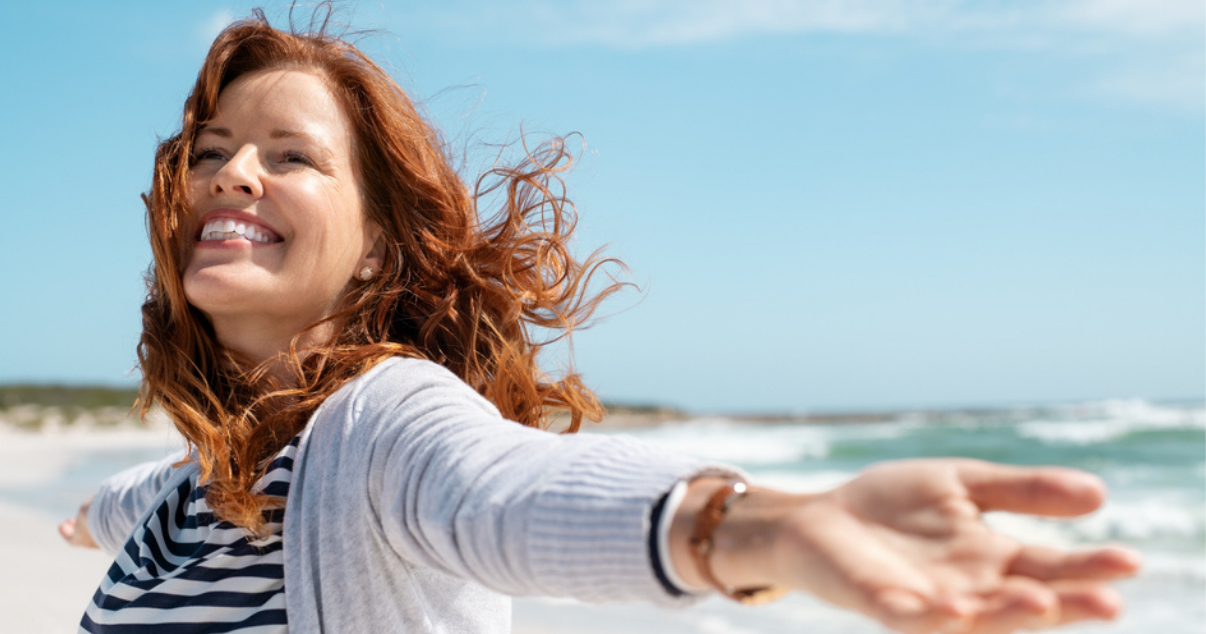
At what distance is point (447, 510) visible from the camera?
116cm

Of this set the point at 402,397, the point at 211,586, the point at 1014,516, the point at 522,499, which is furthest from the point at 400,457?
the point at 1014,516

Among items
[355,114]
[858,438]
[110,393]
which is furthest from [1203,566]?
[110,393]

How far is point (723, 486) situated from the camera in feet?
3.27

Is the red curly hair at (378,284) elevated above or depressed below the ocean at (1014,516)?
above

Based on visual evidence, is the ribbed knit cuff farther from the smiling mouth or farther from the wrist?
the smiling mouth

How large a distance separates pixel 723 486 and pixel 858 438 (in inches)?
1094

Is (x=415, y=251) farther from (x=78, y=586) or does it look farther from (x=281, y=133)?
(x=78, y=586)

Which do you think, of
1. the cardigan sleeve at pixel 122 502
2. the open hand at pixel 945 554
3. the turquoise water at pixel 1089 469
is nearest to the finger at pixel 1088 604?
the open hand at pixel 945 554

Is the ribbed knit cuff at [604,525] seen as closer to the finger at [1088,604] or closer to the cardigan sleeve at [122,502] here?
the finger at [1088,604]

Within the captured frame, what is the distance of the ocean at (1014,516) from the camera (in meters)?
5.05

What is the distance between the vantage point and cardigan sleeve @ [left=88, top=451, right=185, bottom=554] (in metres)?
2.71

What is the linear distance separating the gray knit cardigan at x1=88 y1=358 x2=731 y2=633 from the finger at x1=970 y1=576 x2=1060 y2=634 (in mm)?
296

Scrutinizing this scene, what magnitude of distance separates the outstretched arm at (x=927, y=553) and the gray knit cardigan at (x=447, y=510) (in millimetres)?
92

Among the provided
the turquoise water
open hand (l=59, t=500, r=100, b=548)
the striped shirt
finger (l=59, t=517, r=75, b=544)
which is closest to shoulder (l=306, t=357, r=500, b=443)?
the striped shirt
